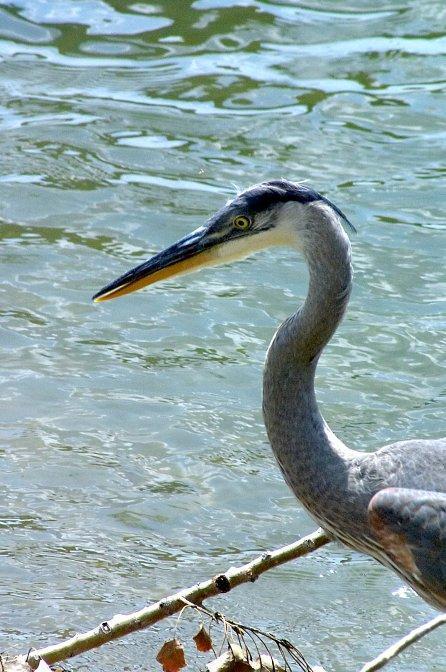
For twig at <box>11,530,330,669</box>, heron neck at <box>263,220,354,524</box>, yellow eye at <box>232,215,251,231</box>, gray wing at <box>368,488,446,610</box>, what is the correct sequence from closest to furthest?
twig at <box>11,530,330,669</box> → gray wing at <box>368,488,446,610</box> → heron neck at <box>263,220,354,524</box> → yellow eye at <box>232,215,251,231</box>

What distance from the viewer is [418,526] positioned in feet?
15.2

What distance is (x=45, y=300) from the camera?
8844mm

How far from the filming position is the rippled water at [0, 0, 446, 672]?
632 centimetres

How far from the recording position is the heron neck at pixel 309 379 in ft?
15.8

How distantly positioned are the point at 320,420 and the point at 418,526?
62cm

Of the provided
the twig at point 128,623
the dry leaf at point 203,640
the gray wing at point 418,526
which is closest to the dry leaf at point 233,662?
the dry leaf at point 203,640

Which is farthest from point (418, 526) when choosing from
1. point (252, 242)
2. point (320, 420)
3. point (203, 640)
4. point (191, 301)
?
point (191, 301)

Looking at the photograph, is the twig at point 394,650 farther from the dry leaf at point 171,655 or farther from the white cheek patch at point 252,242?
the white cheek patch at point 252,242

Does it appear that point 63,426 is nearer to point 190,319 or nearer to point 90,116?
point 190,319

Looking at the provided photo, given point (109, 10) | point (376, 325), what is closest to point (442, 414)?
point (376, 325)

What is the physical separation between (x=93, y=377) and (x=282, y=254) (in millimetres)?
2233

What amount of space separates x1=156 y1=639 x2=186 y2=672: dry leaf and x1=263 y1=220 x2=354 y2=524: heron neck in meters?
Result: 1.01

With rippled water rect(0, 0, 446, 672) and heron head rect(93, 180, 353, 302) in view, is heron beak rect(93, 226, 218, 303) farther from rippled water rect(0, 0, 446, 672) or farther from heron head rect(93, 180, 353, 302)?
rippled water rect(0, 0, 446, 672)

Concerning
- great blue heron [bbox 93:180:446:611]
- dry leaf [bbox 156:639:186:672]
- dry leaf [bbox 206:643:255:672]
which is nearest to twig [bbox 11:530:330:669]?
dry leaf [bbox 156:639:186:672]
